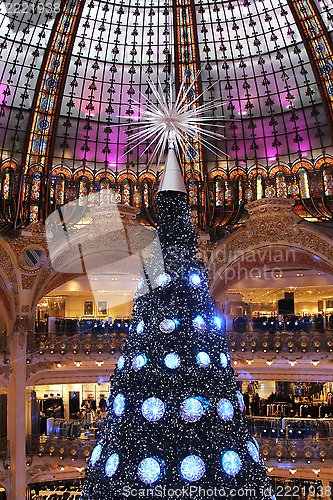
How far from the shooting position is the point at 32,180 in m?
23.7

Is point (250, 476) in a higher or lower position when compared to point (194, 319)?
lower

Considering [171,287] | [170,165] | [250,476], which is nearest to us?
[250,476]

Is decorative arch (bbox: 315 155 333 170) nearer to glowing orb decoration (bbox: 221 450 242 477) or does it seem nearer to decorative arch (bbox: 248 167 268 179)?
decorative arch (bbox: 248 167 268 179)

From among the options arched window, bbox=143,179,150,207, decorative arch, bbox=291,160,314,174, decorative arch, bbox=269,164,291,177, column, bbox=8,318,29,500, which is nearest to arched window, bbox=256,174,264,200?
decorative arch, bbox=269,164,291,177

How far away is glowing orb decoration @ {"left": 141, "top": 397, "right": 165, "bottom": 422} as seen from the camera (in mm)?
6164

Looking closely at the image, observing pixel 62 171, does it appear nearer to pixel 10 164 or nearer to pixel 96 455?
pixel 10 164

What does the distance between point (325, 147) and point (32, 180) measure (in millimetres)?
11774

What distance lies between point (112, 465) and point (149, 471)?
1.38 feet

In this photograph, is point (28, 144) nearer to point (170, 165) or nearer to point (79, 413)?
point (79, 413)

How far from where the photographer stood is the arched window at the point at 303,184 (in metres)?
23.9

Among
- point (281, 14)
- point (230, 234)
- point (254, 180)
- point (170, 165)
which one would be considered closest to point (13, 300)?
point (230, 234)

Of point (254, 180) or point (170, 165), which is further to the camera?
point (254, 180)

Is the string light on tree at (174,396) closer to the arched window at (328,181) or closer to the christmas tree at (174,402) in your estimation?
the christmas tree at (174,402)

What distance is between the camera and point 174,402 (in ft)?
20.4
